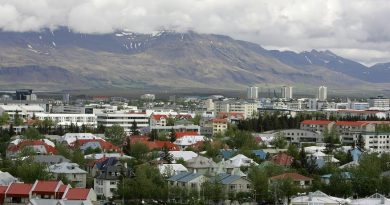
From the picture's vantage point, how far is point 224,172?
41.6m

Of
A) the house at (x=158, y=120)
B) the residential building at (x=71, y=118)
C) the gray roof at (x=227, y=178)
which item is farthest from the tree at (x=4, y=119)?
the gray roof at (x=227, y=178)

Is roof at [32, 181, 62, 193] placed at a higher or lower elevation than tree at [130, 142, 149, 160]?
lower

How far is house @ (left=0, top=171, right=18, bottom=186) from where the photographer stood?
3538cm

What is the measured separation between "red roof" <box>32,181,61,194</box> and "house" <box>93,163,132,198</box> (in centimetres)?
512

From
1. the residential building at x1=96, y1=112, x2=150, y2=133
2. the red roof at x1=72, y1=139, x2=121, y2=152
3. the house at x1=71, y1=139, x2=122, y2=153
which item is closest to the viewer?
the house at x1=71, y1=139, x2=122, y2=153

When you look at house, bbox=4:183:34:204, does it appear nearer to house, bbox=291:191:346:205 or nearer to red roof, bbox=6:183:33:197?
red roof, bbox=6:183:33:197

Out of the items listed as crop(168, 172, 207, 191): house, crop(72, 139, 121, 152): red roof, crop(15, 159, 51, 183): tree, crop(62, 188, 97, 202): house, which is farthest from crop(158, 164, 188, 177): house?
crop(72, 139, 121, 152): red roof

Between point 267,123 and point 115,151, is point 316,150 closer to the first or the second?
point 115,151

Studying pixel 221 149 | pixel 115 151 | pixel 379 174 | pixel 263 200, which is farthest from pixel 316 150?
pixel 263 200

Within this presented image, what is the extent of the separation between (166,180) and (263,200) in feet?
14.7

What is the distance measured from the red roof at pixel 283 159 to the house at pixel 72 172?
36.0 feet

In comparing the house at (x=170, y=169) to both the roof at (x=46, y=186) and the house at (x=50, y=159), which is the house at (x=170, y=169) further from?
the roof at (x=46, y=186)

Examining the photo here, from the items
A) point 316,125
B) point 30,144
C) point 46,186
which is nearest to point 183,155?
point 30,144

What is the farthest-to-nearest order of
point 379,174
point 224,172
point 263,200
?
point 224,172
point 379,174
point 263,200
